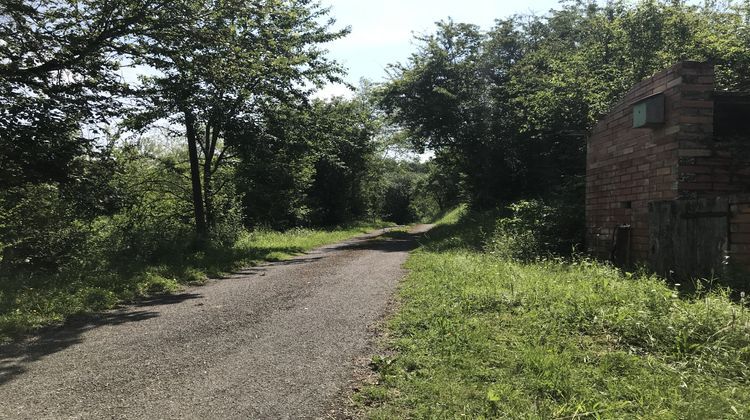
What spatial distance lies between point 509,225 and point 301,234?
39.7ft

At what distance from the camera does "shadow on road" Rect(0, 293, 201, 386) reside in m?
4.55

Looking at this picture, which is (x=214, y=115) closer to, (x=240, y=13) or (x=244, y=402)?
(x=240, y=13)

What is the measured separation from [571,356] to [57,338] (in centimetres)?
562

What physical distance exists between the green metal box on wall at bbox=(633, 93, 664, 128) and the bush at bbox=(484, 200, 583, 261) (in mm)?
3026

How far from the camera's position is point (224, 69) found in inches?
421

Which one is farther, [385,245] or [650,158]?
[385,245]

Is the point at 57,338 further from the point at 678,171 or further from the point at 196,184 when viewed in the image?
the point at 196,184

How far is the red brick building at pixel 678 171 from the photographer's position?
5.61 metres

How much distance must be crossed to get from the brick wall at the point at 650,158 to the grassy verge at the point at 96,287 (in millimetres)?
7993

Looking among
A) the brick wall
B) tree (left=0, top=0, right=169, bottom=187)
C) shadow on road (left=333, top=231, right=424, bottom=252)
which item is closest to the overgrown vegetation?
tree (left=0, top=0, right=169, bottom=187)

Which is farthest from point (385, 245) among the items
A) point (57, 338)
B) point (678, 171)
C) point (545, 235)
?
point (57, 338)

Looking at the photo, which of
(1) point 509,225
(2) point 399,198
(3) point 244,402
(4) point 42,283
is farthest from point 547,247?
(2) point 399,198

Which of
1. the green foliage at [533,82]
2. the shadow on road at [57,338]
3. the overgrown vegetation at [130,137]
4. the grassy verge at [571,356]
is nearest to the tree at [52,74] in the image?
the overgrown vegetation at [130,137]

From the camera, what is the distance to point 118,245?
38.1ft
